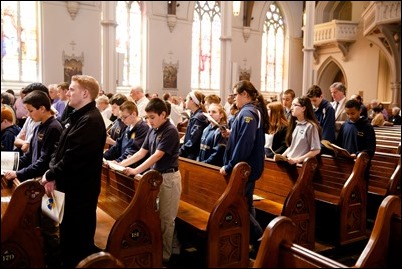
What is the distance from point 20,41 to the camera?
15203 millimetres

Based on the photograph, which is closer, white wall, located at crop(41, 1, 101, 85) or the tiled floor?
the tiled floor

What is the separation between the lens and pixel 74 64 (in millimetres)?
15664

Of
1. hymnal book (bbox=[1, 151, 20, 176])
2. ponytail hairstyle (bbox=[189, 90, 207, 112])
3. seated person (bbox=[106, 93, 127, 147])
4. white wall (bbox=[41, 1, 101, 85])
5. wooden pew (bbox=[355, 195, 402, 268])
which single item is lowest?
wooden pew (bbox=[355, 195, 402, 268])

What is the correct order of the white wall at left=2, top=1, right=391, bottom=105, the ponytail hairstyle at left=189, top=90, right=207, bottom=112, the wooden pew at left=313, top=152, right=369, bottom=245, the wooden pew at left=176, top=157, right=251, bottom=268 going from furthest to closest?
the white wall at left=2, top=1, right=391, bottom=105 < the ponytail hairstyle at left=189, top=90, right=207, bottom=112 < the wooden pew at left=313, top=152, right=369, bottom=245 < the wooden pew at left=176, top=157, right=251, bottom=268

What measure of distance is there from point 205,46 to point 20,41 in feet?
27.2

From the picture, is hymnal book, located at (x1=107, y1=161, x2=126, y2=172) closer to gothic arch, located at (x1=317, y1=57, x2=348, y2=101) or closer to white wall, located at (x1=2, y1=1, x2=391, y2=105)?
white wall, located at (x1=2, y1=1, x2=391, y2=105)

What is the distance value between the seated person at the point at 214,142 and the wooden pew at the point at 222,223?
20.0 inches

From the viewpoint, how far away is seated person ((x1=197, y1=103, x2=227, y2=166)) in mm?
4922

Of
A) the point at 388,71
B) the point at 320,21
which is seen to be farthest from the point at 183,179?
the point at 320,21

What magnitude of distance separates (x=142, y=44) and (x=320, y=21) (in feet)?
31.8

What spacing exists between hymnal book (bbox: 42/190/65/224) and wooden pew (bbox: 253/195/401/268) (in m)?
1.65

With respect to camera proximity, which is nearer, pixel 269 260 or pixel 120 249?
pixel 269 260

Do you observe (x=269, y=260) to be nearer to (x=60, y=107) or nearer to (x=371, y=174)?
(x=371, y=174)

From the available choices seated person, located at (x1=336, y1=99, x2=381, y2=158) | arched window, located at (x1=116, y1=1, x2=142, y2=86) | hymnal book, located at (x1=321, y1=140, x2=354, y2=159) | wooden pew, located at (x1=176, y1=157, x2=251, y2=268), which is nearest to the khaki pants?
wooden pew, located at (x1=176, y1=157, x2=251, y2=268)
